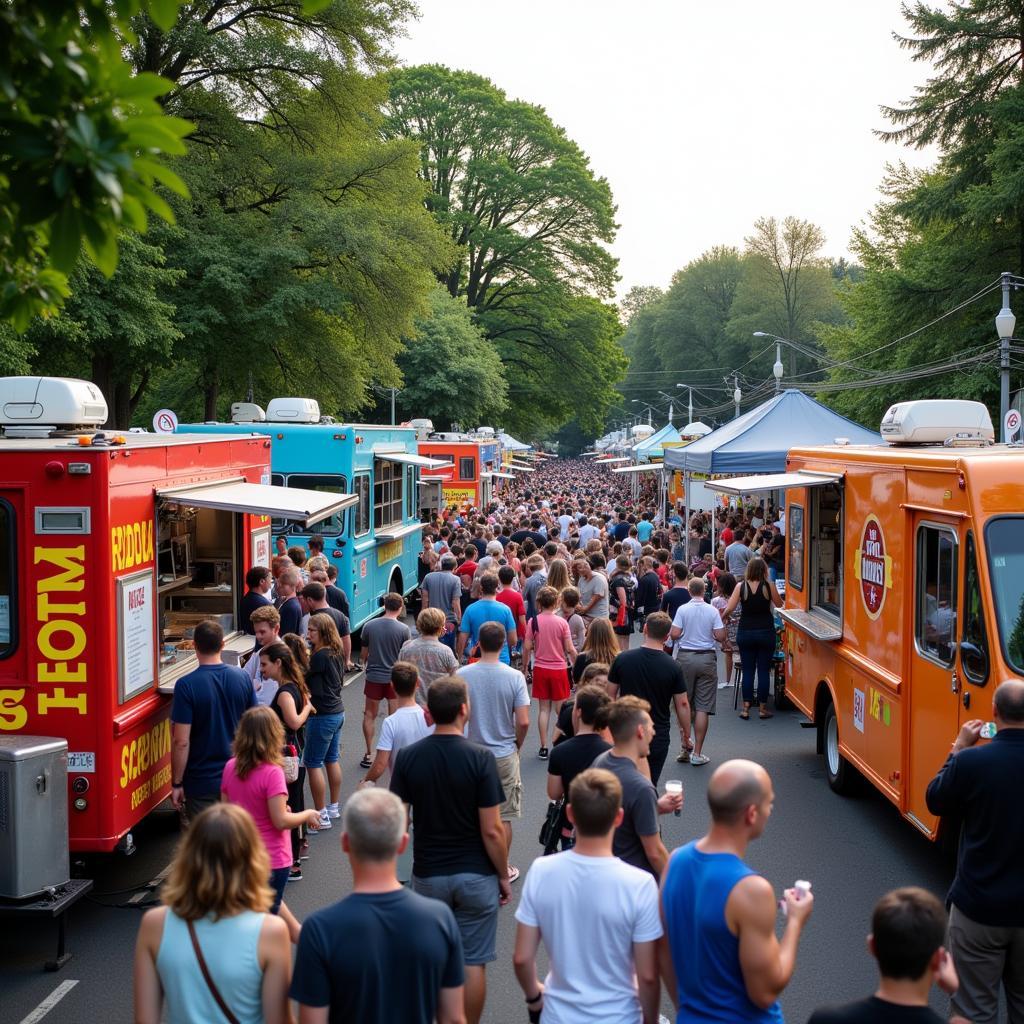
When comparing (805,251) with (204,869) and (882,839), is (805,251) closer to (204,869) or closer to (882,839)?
(882,839)

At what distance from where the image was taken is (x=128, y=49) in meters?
24.1

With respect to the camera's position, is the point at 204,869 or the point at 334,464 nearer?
the point at 204,869

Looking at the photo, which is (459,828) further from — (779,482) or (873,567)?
(779,482)

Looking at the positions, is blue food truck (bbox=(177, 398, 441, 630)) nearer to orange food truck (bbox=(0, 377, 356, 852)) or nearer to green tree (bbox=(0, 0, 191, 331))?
orange food truck (bbox=(0, 377, 356, 852))

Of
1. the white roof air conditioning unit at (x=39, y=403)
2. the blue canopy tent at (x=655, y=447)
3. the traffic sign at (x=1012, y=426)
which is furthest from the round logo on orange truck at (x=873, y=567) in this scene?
→ the blue canopy tent at (x=655, y=447)

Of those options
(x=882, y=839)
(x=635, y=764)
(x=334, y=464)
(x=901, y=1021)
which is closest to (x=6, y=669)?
(x=635, y=764)

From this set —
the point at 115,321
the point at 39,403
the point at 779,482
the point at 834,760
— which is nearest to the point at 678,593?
the point at 779,482

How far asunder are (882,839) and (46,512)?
640 cm

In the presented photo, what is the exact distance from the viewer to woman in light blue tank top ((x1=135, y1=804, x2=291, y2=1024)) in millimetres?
3629

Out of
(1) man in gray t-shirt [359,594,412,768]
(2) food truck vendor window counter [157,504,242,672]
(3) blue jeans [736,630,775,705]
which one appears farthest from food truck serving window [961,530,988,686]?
(3) blue jeans [736,630,775,705]

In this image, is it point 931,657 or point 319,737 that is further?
point 319,737

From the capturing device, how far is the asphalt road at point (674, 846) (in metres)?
6.38

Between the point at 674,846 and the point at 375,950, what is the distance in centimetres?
548

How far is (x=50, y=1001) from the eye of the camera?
20.6 feet
